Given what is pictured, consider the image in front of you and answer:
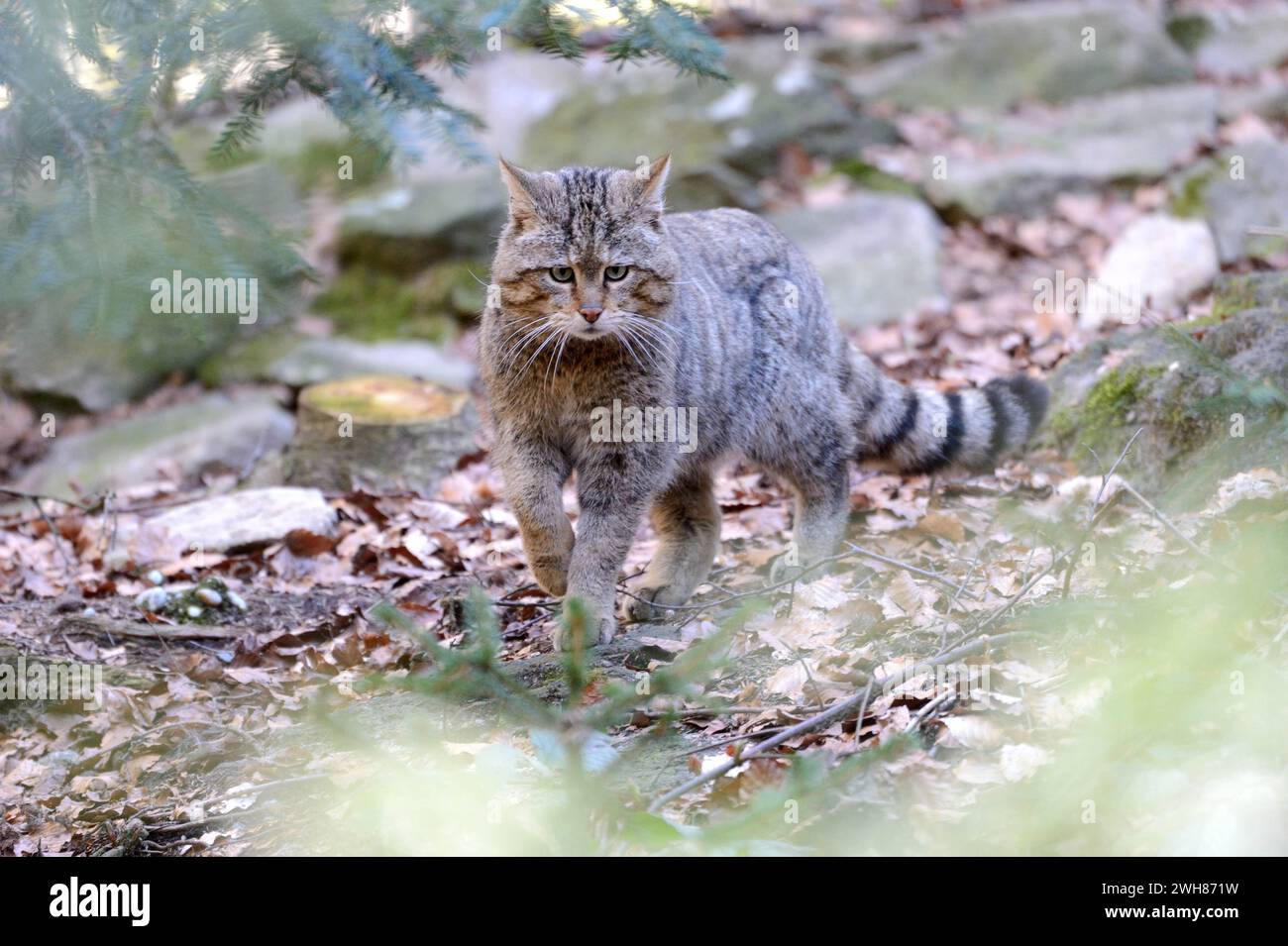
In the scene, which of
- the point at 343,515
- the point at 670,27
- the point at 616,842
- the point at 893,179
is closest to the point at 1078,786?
the point at 616,842

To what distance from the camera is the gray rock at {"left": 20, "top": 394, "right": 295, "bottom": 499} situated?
28.3 feet

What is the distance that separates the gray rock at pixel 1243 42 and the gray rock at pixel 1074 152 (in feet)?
4.16

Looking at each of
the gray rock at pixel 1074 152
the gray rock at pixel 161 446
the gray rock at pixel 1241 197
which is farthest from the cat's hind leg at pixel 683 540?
the gray rock at pixel 1074 152

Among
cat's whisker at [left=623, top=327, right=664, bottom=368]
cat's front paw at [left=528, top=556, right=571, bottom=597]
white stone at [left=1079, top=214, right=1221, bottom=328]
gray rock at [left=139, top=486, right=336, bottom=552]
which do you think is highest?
white stone at [left=1079, top=214, right=1221, bottom=328]

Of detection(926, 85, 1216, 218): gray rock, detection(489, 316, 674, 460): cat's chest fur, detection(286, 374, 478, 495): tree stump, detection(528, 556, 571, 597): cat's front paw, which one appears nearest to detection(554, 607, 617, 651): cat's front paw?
detection(528, 556, 571, 597): cat's front paw

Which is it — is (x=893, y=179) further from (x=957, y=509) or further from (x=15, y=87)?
(x=15, y=87)

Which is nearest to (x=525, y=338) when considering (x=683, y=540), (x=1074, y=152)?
(x=683, y=540)

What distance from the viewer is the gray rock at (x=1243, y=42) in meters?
12.3

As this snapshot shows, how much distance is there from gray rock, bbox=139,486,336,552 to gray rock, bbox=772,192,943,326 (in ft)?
13.9

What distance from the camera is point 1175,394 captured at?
5.27 metres

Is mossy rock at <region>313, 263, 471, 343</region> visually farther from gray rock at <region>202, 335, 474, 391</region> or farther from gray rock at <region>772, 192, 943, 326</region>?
gray rock at <region>772, 192, 943, 326</region>

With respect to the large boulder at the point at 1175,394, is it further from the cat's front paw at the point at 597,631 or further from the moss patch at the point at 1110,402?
the cat's front paw at the point at 597,631

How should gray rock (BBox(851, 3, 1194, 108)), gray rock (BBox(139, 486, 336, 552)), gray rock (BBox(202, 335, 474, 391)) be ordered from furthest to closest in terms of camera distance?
gray rock (BBox(851, 3, 1194, 108)) → gray rock (BBox(202, 335, 474, 391)) → gray rock (BBox(139, 486, 336, 552))

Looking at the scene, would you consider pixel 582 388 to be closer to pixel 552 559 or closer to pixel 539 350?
pixel 539 350
